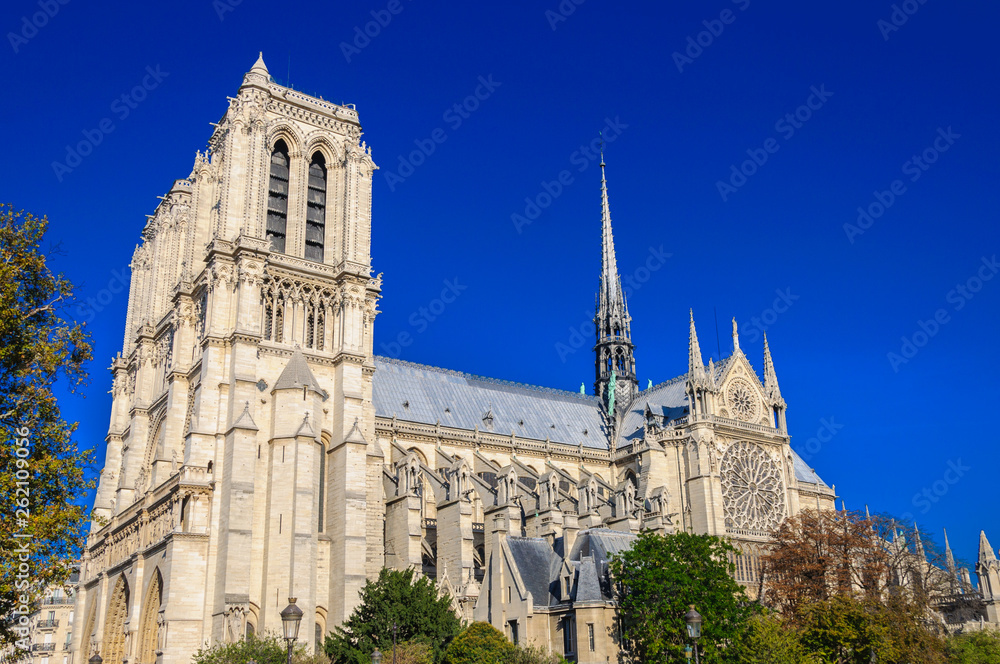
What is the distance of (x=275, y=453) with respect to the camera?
149ft

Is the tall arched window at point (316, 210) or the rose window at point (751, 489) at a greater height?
the tall arched window at point (316, 210)

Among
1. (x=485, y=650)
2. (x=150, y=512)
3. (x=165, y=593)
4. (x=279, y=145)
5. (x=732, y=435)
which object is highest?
(x=279, y=145)

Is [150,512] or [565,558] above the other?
[150,512]

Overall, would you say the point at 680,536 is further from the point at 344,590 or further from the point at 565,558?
the point at 344,590

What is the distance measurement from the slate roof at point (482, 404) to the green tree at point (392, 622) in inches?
806

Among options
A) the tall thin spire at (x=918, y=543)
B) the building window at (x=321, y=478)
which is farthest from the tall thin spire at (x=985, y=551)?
the building window at (x=321, y=478)

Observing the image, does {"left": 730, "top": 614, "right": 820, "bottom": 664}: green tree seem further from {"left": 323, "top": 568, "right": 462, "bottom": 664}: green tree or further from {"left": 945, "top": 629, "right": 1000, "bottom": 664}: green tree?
{"left": 945, "top": 629, "right": 1000, "bottom": 664}: green tree

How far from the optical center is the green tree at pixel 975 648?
1860 inches

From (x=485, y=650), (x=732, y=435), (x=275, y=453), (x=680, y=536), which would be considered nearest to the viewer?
(x=485, y=650)

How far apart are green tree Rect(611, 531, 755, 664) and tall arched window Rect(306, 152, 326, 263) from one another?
25.5 meters

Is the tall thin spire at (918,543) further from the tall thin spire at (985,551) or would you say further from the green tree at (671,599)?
the green tree at (671,599)

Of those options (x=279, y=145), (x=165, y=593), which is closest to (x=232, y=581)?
(x=165, y=593)

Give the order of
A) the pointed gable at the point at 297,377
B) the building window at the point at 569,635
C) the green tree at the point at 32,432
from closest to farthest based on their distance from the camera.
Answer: the green tree at the point at 32,432
the building window at the point at 569,635
the pointed gable at the point at 297,377

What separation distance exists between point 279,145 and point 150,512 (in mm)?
21971
